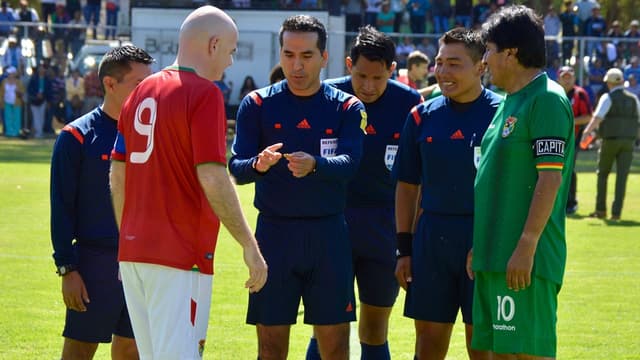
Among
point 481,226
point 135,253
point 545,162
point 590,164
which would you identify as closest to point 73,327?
point 135,253

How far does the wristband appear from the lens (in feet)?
23.4

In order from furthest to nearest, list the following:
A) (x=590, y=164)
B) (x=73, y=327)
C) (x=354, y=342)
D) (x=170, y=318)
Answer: (x=590, y=164), (x=354, y=342), (x=73, y=327), (x=170, y=318)

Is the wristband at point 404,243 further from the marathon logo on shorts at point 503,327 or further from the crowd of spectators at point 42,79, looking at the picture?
the crowd of spectators at point 42,79

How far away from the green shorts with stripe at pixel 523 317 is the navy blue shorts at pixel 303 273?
122cm

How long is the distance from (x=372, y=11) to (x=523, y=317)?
1322 inches

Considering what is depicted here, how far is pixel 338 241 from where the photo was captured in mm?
6805

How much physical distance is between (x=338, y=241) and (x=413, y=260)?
56cm

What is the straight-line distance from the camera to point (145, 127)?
5359 millimetres

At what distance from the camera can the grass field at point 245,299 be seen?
9344 millimetres

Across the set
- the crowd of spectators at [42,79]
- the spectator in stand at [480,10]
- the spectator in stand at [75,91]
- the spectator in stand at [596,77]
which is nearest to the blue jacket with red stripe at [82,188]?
the crowd of spectators at [42,79]

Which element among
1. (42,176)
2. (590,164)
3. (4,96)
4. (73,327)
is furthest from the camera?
(4,96)

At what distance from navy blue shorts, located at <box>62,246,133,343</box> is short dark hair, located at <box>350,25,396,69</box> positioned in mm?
2171

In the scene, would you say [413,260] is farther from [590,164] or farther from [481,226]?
[590,164]

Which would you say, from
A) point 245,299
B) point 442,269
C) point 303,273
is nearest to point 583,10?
point 245,299
